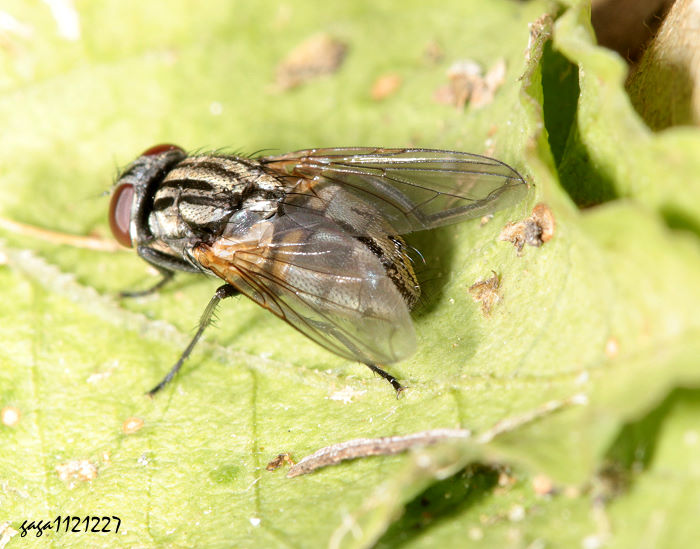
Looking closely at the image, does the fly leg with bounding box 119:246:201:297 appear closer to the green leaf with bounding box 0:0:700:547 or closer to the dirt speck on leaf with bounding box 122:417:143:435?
the green leaf with bounding box 0:0:700:547

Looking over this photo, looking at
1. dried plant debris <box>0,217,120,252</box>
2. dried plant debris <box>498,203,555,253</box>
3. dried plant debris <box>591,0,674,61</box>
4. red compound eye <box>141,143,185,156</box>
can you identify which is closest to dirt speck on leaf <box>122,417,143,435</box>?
dried plant debris <box>0,217,120,252</box>

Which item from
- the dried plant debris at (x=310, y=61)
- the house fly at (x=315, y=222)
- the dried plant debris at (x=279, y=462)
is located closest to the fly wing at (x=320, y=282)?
the house fly at (x=315, y=222)

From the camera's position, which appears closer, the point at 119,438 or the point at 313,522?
the point at 313,522

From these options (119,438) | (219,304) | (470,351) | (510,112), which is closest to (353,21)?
(510,112)

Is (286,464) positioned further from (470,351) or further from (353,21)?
(353,21)

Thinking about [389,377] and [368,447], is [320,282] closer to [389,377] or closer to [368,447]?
[389,377]

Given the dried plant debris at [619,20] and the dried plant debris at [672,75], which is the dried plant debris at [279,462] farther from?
the dried plant debris at [619,20]
